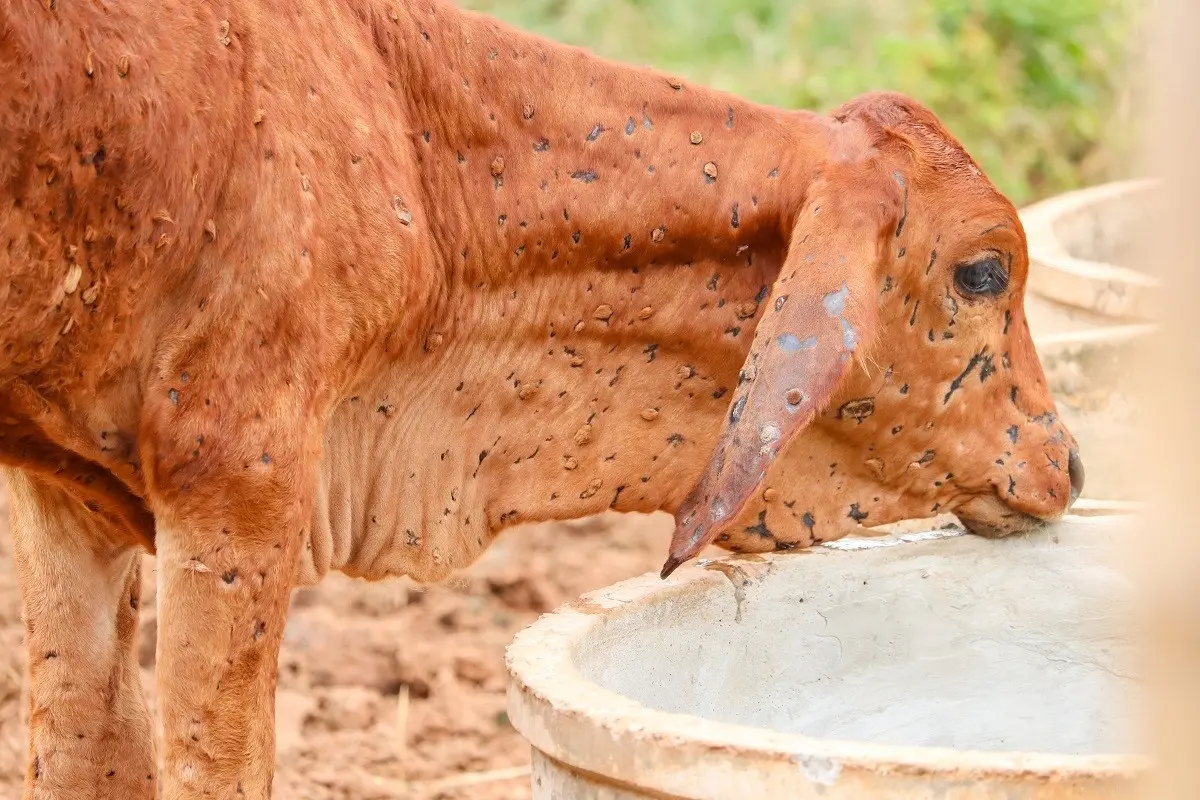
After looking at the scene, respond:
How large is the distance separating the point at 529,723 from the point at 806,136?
131 centimetres

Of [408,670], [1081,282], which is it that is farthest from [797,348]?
[1081,282]

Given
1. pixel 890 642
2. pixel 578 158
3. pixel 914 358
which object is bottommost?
pixel 890 642

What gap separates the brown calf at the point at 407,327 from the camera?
90.2 inches

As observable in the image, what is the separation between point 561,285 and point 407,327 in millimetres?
339

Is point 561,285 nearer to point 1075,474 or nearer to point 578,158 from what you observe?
point 578,158

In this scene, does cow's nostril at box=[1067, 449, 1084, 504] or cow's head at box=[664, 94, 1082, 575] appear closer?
cow's head at box=[664, 94, 1082, 575]

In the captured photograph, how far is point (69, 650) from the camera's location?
286cm

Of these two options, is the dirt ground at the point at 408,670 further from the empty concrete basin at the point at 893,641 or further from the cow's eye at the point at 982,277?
the cow's eye at the point at 982,277

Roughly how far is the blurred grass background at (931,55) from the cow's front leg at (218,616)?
6.10 m

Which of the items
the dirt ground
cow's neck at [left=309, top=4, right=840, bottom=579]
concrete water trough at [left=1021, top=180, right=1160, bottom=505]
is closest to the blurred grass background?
concrete water trough at [left=1021, top=180, right=1160, bottom=505]

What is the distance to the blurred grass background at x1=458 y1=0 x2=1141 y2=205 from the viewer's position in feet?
28.1

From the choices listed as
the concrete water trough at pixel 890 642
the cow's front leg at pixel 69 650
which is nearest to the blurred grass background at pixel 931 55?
the concrete water trough at pixel 890 642

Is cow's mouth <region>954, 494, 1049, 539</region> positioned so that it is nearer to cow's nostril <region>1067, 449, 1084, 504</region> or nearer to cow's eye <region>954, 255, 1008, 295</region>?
cow's nostril <region>1067, 449, 1084, 504</region>

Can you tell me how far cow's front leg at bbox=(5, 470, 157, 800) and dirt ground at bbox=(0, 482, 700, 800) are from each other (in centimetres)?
100
